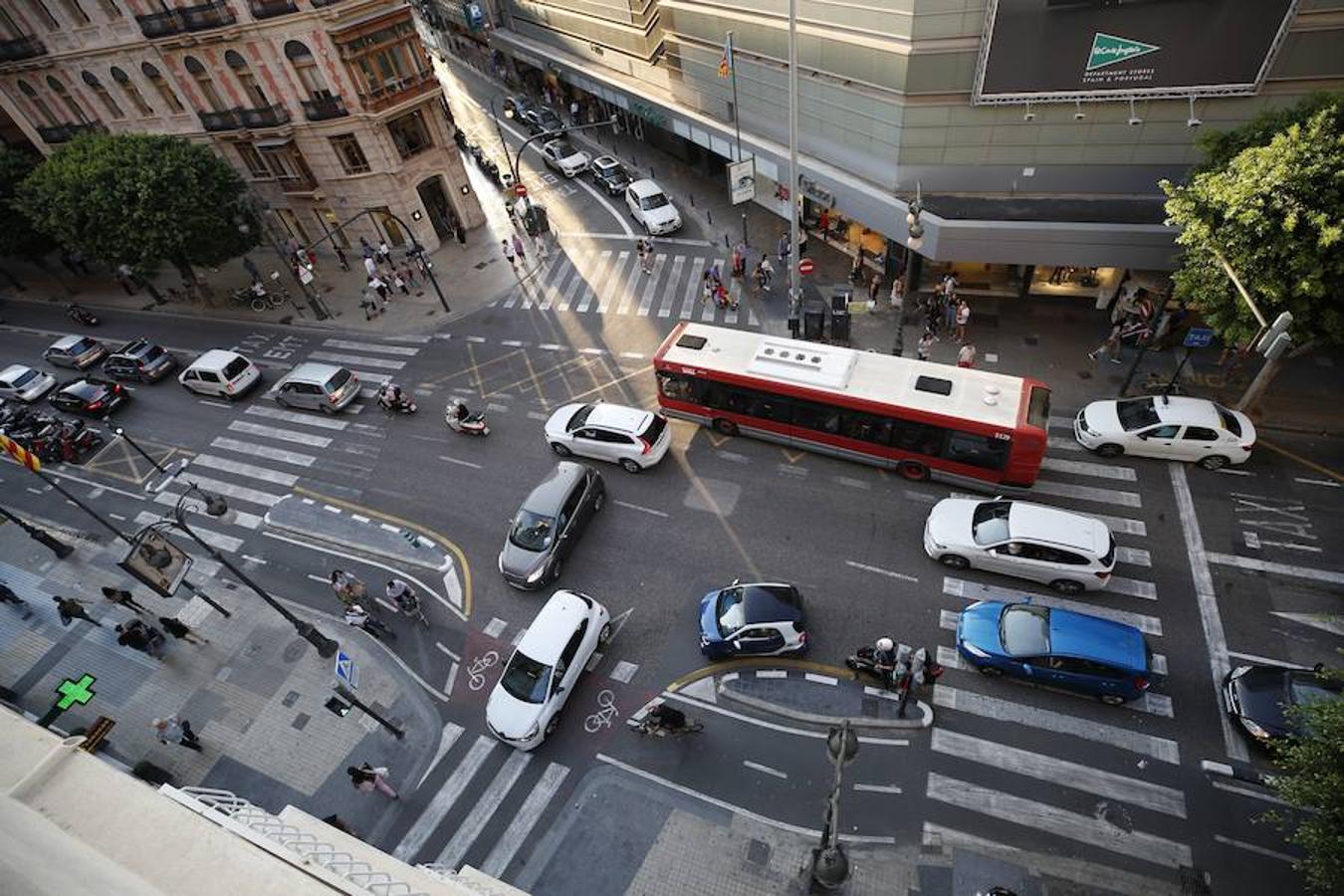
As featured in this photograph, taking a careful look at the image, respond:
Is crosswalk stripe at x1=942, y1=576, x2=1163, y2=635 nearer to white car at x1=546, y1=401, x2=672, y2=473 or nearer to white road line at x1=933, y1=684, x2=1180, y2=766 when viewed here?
white road line at x1=933, y1=684, x2=1180, y2=766

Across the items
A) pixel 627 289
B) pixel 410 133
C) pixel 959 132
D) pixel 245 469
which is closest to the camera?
pixel 959 132

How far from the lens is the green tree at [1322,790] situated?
10000mm

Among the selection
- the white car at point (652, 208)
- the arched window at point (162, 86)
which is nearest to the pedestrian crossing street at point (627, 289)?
the white car at point (652, 208)

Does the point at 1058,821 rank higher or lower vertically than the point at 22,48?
lower

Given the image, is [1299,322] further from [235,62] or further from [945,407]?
[235,62]

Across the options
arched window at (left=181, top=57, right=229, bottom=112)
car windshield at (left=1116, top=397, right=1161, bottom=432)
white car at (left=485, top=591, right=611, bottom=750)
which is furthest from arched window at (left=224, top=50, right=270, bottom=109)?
car windshield at (left=1116, top=397, right=1161, bottom=432)

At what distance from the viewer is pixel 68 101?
38.1m

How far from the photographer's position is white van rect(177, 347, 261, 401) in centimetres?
2944

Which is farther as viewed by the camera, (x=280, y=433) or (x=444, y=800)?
(x=280, y=433)

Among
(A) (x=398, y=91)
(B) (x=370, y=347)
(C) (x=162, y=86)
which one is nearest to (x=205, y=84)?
(C) (x=162, y=86)

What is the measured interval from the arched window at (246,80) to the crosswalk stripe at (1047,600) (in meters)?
40.0

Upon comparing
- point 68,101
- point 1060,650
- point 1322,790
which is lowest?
point 1060,650

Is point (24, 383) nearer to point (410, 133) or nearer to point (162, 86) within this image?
point (162, 86)

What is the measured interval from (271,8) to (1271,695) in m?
44.5
